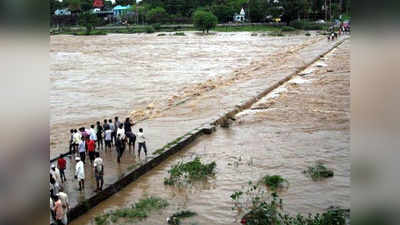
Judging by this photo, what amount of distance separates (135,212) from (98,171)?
120cm

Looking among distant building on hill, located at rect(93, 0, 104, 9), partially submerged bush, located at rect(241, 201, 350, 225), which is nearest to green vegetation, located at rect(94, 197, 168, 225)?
partially submerged bush, located at rect(241, 201, 350, 225)

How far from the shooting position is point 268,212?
28.3 ft

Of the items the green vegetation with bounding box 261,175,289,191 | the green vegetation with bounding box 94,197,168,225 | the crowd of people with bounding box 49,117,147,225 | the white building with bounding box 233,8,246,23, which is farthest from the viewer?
the white building with bounding box 233,8,246,23

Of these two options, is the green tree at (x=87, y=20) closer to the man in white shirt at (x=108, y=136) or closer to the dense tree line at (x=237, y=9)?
the dense tree line at (x=237, y=9)

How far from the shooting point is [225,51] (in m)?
48.6

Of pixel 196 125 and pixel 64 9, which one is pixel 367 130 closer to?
pixel 196 125

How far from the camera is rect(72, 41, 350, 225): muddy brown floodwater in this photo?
997 cm

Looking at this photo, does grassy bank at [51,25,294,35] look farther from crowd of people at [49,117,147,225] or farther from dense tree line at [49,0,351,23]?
crowd of people at [49,117,147,225]

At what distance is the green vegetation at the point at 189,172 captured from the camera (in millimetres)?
11422

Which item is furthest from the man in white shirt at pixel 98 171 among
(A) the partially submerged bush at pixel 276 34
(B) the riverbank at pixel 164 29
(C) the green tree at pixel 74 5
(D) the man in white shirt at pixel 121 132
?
(C) the green tree at pixel 74 5

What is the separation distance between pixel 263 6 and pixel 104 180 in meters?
78.3

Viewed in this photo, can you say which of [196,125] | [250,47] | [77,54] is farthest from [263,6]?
[196,125]

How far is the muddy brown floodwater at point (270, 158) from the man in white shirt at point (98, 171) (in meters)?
0.38

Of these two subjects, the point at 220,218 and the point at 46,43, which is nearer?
the point at 46,43
